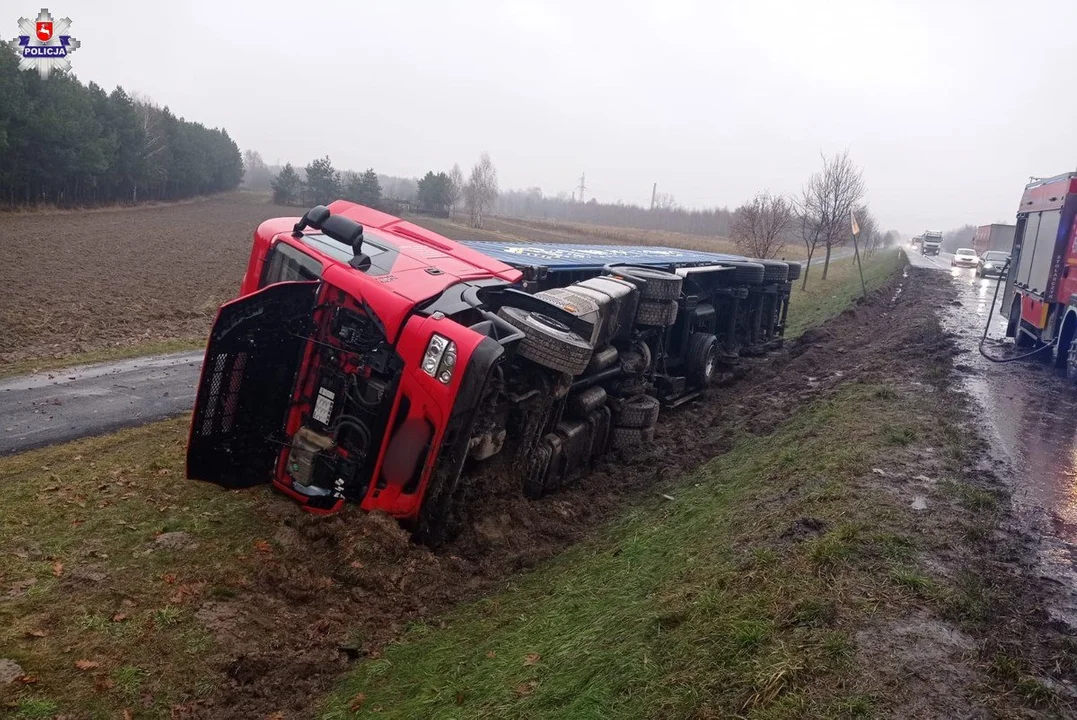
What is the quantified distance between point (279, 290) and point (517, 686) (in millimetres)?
3340

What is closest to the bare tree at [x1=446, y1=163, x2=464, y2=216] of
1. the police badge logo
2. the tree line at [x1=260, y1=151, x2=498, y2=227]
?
the tree line at [x1=260, y1=151, x2=498, y2=227]

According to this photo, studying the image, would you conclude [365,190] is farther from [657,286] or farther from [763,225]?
[657,286]

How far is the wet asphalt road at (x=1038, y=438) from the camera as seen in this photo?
4.58 metres

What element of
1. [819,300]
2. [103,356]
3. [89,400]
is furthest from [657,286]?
[819,300]

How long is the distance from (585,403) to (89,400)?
6440 millimetres

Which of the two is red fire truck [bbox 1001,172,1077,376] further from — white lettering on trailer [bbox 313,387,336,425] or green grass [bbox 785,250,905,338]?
white lettering on trailer [bbox 313,387,336,425]

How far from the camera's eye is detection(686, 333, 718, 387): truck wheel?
10.9 m

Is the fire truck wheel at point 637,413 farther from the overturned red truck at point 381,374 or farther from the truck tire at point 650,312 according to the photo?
the overturned red truck at point 381,374

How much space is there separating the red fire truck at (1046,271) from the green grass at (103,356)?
14.0m

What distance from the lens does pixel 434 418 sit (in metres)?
5.11

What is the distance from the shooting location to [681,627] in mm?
3738

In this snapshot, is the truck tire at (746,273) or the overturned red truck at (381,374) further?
the truck tire at (746,273)

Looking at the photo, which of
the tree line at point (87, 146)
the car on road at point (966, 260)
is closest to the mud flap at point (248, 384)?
the tree line at point (87, 146)

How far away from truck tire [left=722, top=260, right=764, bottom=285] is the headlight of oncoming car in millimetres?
8633
